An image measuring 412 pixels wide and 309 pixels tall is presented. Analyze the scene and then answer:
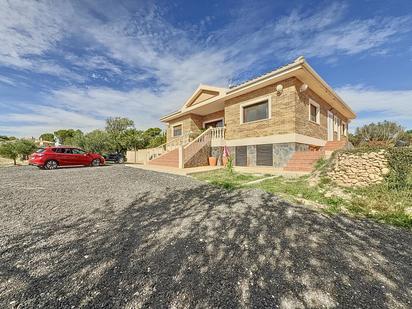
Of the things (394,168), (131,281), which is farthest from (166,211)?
(394,168)

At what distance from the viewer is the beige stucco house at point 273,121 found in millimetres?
Result: 10930

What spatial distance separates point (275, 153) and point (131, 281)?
10.7 metres

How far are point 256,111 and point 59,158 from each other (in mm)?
13727

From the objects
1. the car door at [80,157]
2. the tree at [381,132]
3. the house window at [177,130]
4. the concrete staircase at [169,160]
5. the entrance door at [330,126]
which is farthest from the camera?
the tree at [381,132]

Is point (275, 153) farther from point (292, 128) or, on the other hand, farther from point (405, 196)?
point (405, 196)

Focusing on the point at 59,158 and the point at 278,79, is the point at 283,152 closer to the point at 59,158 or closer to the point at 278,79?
the point at 278,79

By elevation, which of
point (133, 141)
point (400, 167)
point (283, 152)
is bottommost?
point (400, 167)

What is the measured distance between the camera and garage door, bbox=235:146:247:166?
13.4m

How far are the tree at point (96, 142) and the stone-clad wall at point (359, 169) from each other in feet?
81.1

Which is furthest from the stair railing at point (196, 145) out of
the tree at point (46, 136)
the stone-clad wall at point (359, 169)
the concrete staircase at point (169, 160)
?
the tree at point (46, 136)

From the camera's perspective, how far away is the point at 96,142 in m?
24.3

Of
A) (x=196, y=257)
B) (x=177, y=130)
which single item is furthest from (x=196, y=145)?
(x=196, y=257)

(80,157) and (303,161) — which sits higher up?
(80,157)

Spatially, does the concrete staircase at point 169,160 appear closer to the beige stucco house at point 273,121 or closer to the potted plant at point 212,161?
the beige stucco house at point 273,121
